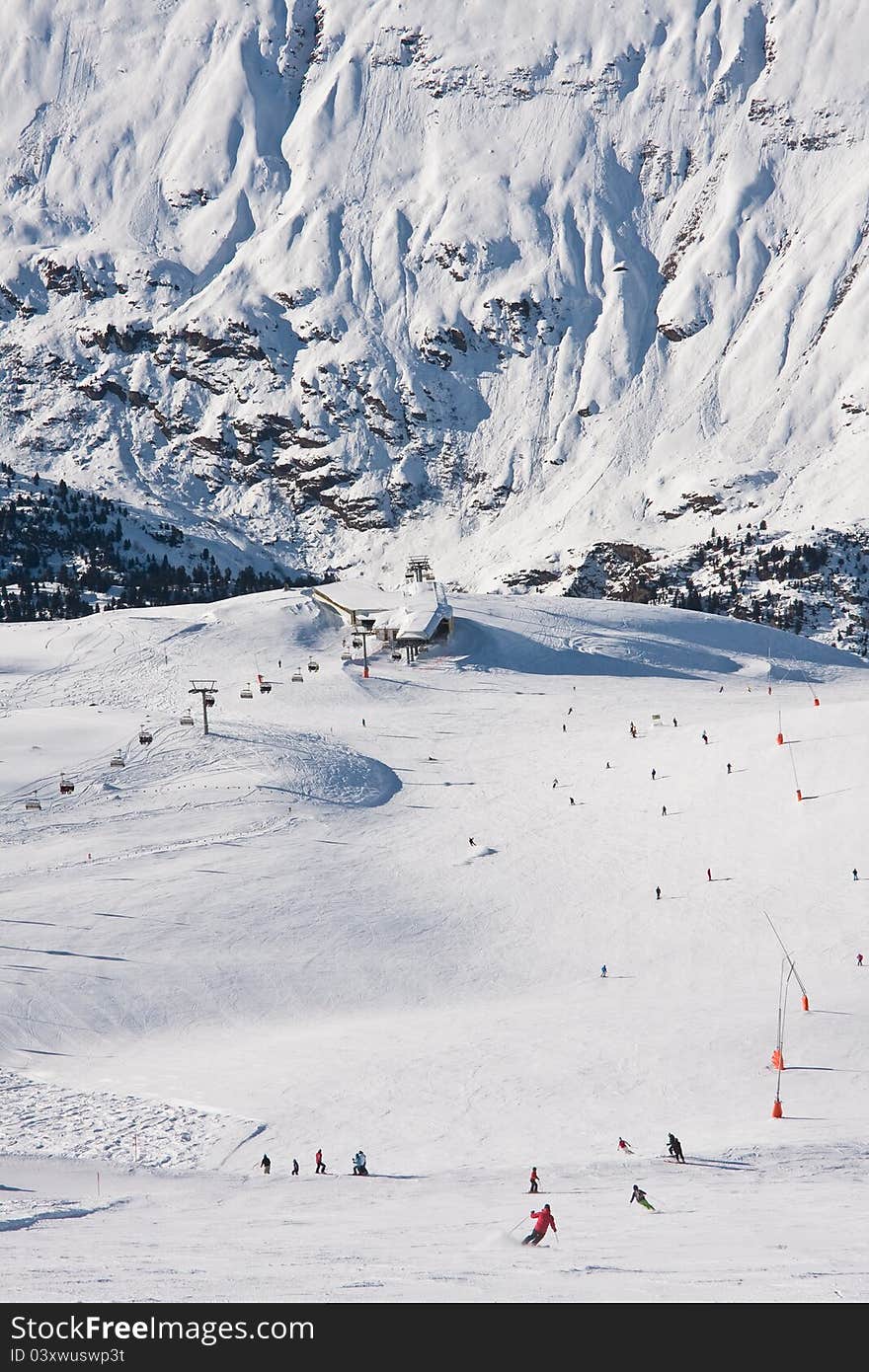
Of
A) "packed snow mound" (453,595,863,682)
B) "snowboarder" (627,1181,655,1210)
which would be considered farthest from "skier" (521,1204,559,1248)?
"packed snow mound" (453,595,863,682)

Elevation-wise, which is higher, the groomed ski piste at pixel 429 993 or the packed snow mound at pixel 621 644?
the packed snow mound at pixel 621 644

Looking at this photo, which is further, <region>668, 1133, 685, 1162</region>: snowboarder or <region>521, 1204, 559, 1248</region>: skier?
<region>668, 1133, 685, 1162</region>: snowboarder

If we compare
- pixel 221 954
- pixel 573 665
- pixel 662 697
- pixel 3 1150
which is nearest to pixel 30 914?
pixel 221 954

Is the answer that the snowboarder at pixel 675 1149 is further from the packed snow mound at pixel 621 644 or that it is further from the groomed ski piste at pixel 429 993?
the packed snow mound at pixel 621 644

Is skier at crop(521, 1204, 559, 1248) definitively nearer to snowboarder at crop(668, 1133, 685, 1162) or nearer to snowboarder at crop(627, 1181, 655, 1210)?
snowboarder at crop(627, 1181, 655, 1210)

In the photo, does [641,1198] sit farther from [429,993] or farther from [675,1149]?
[429,993]

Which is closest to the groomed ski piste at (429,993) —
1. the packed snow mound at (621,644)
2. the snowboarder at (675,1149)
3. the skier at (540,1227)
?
the snowboarder at (675,1149)
